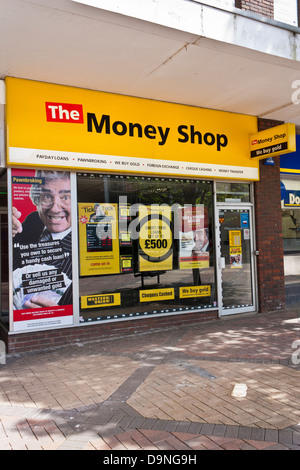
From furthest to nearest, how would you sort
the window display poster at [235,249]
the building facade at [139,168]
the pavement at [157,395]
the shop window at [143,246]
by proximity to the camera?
1. the window display poster at [235,249]
2. the shop window at [143,246]
3. the building facade at [139,168]
4. the pavement at [157,395]

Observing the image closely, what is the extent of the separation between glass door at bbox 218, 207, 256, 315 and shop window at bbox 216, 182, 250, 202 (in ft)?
0.69

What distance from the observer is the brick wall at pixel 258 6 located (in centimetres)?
667

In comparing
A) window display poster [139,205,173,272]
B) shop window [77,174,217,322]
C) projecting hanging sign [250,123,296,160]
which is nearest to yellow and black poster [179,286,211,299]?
shop window [77,174,217,322]

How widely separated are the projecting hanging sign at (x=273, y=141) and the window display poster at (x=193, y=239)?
163cm

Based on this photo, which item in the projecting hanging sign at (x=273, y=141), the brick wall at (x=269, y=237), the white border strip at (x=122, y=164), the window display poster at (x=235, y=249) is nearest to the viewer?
the white border strip at (x=122, y=164)

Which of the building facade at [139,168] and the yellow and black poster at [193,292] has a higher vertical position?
the building facade at [139,168]

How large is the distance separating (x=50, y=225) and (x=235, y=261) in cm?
394

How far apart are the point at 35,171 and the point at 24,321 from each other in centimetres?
230

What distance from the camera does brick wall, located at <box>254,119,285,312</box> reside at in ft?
27.0

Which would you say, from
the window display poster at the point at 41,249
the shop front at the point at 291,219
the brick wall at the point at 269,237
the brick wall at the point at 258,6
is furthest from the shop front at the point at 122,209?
the brick wall at the point at 258,6

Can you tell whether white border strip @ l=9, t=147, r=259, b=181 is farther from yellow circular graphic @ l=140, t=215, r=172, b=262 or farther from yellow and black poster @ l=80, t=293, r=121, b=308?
yellow and black poster @ l=80, t=293, r=121, b=308

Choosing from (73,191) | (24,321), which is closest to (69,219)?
(73,191)

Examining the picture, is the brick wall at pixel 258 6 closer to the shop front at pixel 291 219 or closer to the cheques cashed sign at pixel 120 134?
the cheques cashed sign at pixel 120 134

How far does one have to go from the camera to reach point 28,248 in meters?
5.91
